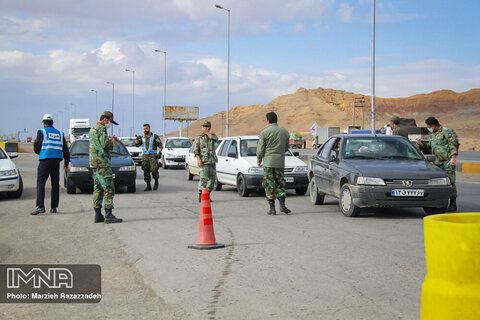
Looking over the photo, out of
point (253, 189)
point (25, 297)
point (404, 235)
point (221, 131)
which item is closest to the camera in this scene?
point (25, 297)

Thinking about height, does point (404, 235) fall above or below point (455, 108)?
below

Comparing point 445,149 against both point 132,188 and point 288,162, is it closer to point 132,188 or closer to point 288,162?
point 288,162

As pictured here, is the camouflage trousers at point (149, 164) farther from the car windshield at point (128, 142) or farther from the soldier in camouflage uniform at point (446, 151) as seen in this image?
the car windshield at point (128, 142)

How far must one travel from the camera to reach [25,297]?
538 centimetres

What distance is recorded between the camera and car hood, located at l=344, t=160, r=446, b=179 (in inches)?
410

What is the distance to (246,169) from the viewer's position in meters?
15.2

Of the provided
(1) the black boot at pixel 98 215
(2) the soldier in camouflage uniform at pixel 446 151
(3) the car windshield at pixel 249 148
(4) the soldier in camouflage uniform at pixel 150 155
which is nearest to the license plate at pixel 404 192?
(2) the soldier in camouflage uniform at pixel 446 151

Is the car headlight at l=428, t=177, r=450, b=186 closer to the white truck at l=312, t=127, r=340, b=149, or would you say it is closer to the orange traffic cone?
the orange traffic cone

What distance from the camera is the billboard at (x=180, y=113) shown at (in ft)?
282

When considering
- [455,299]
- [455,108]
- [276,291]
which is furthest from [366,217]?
[455,108]

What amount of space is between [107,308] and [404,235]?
5088 mm

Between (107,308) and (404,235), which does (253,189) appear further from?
(107,308)

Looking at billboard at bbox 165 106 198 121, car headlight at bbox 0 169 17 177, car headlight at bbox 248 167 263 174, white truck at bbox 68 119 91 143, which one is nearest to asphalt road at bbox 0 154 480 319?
car headlight at bbox 0 169 17 177

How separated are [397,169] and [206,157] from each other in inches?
183
